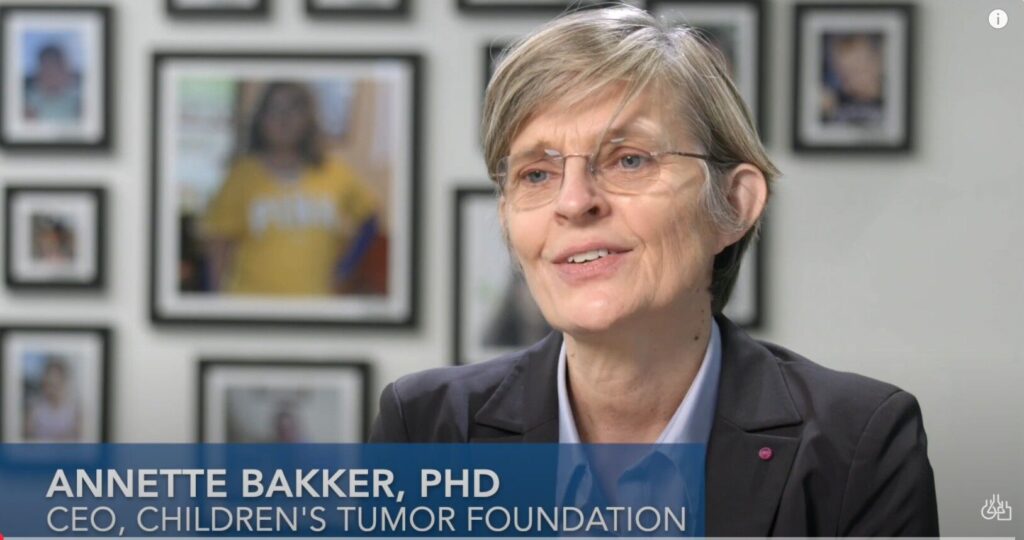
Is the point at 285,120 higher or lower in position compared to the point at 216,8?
lower

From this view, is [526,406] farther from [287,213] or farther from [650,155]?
[287,213]

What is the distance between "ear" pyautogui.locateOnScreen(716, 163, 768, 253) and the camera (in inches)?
41.4

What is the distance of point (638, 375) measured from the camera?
105cm

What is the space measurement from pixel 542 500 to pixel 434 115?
3.18 feet

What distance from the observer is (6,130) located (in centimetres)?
201

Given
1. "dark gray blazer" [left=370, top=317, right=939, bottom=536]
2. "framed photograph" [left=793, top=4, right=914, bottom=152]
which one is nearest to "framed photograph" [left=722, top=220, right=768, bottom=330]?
"framed photograph" [left=793, top=4, right=914, bottom=152]

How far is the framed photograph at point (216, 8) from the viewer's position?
6.36ft

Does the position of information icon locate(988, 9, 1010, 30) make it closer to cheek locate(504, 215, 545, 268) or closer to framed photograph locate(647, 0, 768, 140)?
framed photograph locate(647, 0, 768, 140)

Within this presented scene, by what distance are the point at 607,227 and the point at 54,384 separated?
139 centimetres

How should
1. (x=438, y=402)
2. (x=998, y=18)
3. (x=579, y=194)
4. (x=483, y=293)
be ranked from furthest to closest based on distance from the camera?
(x=483, y=293) → (x=998, y=18) → (x=438, y=402) → (x=579, y=194)

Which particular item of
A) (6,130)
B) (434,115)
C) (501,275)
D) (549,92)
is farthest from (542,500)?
(6,130)

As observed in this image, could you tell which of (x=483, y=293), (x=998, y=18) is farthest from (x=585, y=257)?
(x=998, y=18)

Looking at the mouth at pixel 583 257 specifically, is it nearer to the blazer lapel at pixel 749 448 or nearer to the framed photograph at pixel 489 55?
the blazer lapel at pixel 749 448

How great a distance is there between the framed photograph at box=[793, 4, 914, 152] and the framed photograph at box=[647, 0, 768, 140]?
0.19 feet
